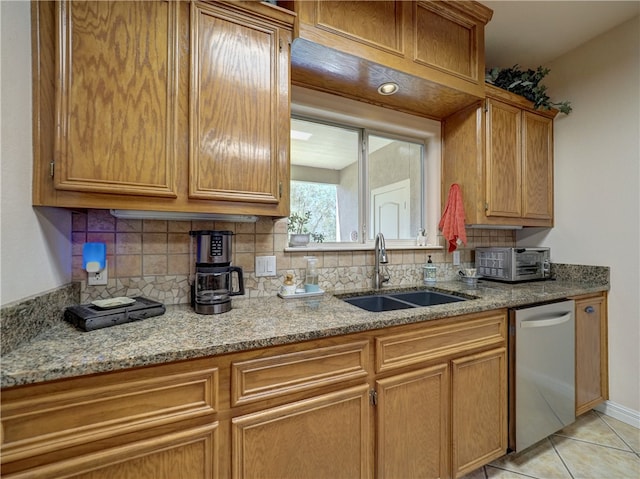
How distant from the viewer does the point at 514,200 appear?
82.2 inches

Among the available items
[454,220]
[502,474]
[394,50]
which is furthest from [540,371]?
[394,50]

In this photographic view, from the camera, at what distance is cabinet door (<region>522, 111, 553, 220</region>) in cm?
215

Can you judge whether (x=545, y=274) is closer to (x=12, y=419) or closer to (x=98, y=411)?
(x=98, y=411)

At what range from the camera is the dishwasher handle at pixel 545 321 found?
1527 mm

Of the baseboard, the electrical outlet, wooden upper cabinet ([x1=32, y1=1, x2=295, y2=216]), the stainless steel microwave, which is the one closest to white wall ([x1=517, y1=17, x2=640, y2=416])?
the baseboard

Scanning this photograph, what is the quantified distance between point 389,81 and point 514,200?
4.34 ft

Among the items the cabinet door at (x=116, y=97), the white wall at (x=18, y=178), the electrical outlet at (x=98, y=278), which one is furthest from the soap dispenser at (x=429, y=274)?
the white wall at (x=18, y=178)

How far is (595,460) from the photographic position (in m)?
1.60

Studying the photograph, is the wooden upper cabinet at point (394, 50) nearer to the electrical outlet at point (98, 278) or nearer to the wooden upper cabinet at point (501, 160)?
the wooden upper cabinet at point (501, 160)

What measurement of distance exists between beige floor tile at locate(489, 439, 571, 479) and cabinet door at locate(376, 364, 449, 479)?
0.55 metres

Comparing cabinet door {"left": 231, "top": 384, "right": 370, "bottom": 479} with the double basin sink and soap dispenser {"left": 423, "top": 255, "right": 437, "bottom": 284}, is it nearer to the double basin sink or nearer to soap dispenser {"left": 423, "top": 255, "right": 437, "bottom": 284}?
the double basin sink

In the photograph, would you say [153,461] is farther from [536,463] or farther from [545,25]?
[545,25]

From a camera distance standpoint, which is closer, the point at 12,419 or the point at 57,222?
the point at 12,419

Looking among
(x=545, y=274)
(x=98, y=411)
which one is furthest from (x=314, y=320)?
(x=545, y=274)
